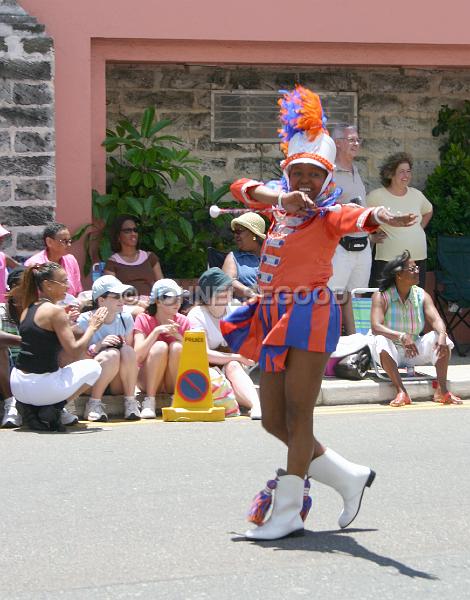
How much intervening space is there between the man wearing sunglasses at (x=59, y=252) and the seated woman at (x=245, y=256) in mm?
1372

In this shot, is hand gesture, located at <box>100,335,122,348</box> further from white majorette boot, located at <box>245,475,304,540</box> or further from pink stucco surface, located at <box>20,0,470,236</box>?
white majorette boot, located at <box>245,475,304,540</box>

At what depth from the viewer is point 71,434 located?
889cm

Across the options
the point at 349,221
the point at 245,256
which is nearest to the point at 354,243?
the point at 245,256

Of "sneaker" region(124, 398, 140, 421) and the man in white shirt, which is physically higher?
the man in white shirt

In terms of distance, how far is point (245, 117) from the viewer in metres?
13.9

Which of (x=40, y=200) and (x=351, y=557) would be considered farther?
(x=40, y=200)

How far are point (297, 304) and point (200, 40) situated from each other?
283 inches

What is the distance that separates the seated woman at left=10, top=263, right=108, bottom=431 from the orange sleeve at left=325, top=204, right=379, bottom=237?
3.68m

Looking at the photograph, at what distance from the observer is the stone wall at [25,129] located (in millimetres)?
11672

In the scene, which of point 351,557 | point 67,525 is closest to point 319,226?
point 351,557

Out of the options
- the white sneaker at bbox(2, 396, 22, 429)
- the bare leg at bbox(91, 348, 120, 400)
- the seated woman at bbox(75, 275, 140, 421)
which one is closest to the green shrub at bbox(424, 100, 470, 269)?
the seated woman at bbox(75, 275, 140, 421)

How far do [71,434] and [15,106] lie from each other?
4.02m

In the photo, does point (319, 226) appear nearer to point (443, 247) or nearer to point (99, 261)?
point (99, 261)

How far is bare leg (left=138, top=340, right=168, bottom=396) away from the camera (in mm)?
9930
